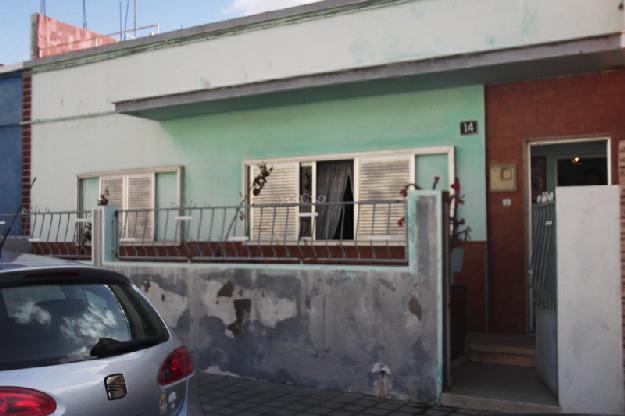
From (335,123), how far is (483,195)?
2.41 metres

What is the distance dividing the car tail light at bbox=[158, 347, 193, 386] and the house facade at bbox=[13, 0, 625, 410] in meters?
3.35

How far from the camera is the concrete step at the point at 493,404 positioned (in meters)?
5.96

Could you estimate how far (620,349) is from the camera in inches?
225

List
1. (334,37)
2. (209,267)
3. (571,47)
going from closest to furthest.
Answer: (571,47), (209,267), (334,37)

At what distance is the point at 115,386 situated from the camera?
3.22 metres

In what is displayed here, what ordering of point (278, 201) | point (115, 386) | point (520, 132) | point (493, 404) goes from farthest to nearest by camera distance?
point (278, 201), point (520, 132), point (493, 404), point (115, 386)

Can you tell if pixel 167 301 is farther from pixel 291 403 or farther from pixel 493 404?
pixel 493 404

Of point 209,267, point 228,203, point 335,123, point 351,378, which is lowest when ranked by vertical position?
point 351,378

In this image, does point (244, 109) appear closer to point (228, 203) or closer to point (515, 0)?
point (228, 203)

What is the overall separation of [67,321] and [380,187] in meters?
6.34

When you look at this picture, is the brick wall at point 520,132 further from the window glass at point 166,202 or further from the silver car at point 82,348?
the silver car at point 82,348

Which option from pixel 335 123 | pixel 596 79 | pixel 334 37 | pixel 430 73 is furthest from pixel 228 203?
pixel 596 79

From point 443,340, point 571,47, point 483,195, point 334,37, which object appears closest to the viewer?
point 443,340

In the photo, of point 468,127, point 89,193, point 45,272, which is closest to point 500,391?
point 468,127
